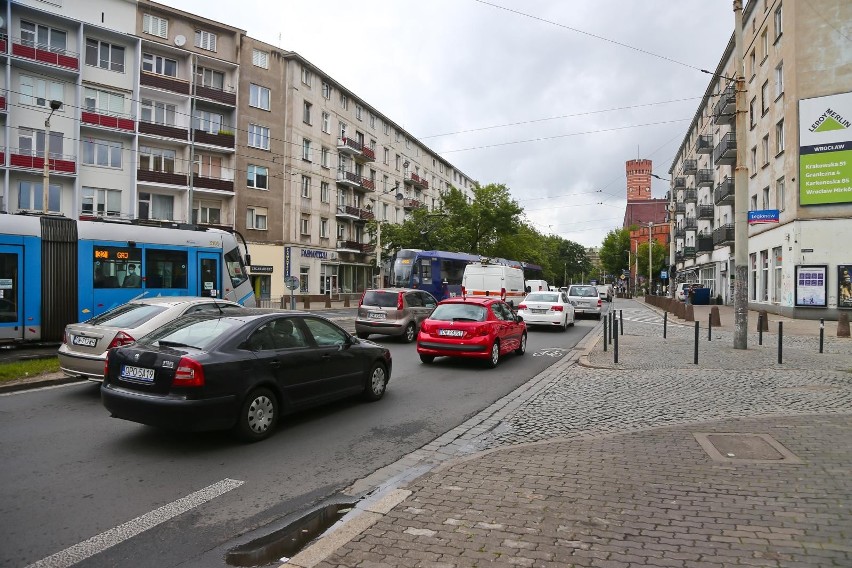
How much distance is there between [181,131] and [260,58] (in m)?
8.69

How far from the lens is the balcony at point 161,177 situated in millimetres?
35344

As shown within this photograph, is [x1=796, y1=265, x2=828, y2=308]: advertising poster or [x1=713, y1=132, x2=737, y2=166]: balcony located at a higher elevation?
[x1=713, y1=132, x2=737, y2=166]: balcony

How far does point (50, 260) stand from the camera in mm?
13258

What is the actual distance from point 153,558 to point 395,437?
3228 mm

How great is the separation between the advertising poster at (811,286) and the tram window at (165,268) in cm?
2594

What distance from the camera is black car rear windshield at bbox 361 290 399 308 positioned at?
1636 cm

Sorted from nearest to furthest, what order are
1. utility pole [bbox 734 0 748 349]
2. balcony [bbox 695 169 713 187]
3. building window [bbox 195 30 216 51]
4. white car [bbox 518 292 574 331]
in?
utility pole [bbox 734 0 748 349] → white car [bbox 518 292 574 331] → building window [bbox 195 30 216 51] → balcony [bbox 695 169 713 187]

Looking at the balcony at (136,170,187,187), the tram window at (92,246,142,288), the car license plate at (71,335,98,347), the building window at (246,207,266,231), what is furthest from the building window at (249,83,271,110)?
the car license plate at (71,335,98,347)

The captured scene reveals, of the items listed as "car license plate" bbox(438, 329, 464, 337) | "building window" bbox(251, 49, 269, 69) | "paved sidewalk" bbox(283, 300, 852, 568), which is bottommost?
"paved sidewalk" bbox(283, 300, 852, 568)

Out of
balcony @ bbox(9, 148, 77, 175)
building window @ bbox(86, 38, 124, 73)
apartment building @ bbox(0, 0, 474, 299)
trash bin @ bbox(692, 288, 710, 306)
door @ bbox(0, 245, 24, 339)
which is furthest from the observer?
trash bin @ bbox(692, 288, 710, 306)

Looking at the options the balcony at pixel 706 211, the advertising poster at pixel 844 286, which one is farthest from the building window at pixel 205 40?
the balcony at pixel 706 211

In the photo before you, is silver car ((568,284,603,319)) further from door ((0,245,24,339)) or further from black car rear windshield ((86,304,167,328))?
door ((0,245,24,339))

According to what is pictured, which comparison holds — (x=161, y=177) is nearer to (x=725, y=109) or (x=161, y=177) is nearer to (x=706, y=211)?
(x=725, y=109)

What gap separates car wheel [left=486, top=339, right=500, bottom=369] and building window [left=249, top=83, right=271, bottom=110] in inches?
1367
